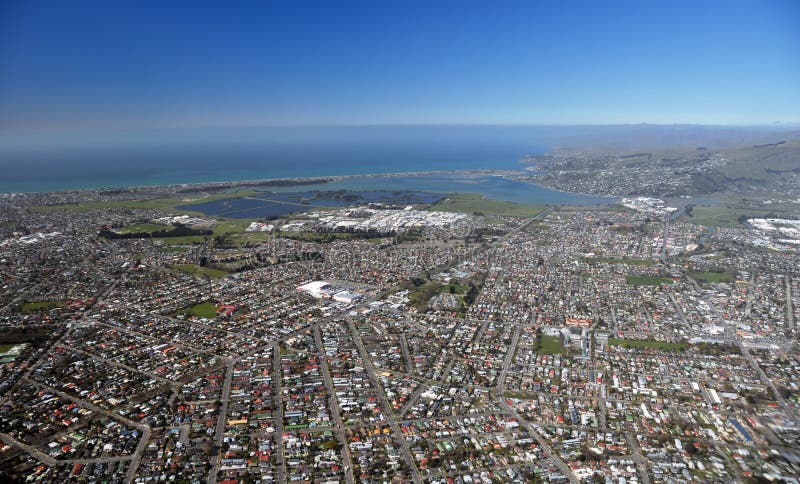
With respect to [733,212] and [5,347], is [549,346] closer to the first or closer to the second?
[5,347]

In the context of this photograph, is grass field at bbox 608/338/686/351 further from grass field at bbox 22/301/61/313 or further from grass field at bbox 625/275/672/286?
grass field at bbox 22/301/61/313

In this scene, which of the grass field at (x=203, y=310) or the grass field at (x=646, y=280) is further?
the grass field at (x=646, y=280)

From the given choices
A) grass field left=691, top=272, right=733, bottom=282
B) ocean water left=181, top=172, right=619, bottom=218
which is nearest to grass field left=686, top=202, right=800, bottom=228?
ocean water left=181, top=172, right=619, bottom=218

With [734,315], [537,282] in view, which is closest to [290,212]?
[537,282]

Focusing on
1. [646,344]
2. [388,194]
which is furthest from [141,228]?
[646,344]

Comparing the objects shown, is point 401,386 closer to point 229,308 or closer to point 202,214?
point 229,308

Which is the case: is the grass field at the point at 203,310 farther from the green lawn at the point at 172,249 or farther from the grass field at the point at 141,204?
the grass field at the point at 141,204

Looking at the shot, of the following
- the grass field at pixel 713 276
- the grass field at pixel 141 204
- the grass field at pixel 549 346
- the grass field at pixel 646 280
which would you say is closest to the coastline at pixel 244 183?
the grass field at pixel 141 204
